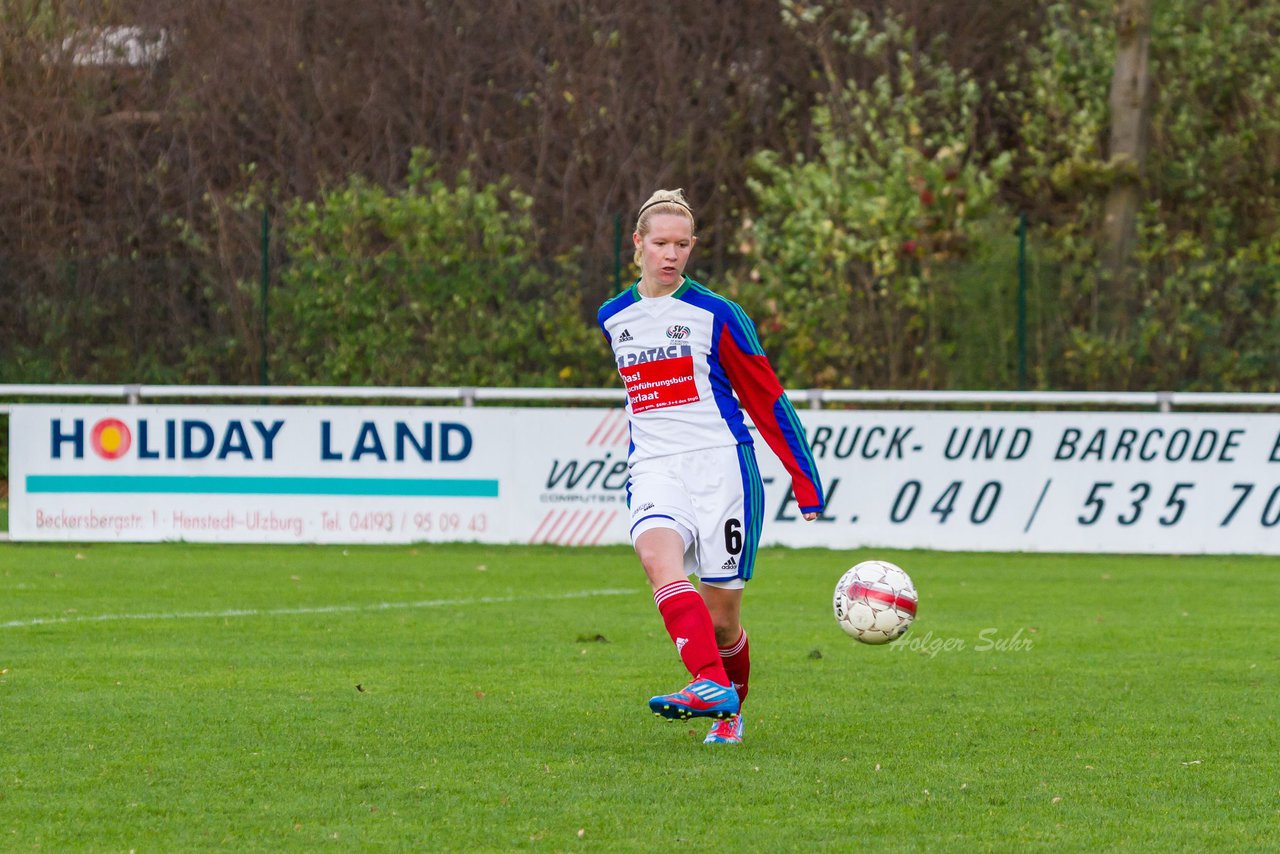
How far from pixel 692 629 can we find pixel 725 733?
541mm

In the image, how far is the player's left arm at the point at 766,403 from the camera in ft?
21.5

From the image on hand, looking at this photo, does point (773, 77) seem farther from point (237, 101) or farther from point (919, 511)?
point (919, 511)

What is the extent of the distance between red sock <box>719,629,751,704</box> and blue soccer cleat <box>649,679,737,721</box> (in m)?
0.57

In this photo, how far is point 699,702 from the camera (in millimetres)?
6156

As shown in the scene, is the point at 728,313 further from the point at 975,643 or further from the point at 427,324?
the point at 427,324

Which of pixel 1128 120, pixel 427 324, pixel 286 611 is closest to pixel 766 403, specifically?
pixel 286 611

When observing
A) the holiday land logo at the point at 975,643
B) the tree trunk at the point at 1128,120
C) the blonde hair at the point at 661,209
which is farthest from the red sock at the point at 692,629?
the tree trunk at the point at 1128,120

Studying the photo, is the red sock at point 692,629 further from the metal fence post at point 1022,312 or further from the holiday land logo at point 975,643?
the metal fence post at point 1022,312

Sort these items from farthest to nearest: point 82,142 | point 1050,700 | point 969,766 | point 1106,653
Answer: point 82,142 < point 1106,653 < point 1050,700 < point 969,766

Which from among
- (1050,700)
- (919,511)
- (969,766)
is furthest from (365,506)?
(969,766)

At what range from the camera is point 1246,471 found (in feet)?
49.1

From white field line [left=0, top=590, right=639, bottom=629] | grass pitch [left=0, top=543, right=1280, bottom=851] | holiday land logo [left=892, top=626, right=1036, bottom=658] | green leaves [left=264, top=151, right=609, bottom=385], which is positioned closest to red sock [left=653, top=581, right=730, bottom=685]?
grass pitch [left=0, top=543, right=1280, bottom=851]

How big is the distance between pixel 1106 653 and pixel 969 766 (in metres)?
3.54

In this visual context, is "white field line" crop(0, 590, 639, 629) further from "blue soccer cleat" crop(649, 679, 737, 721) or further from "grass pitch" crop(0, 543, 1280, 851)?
"blue soccer cleat" crop(649, 679, 737, 721)
